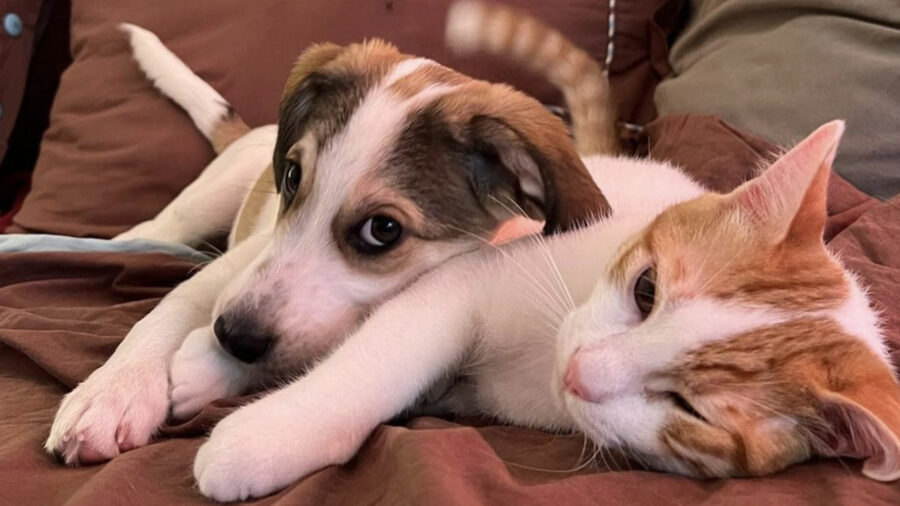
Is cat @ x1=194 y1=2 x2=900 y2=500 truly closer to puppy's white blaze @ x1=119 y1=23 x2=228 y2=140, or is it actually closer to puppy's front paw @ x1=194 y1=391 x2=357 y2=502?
puppy's front paw @ x1=194 y1=391 x2=357 y2=502

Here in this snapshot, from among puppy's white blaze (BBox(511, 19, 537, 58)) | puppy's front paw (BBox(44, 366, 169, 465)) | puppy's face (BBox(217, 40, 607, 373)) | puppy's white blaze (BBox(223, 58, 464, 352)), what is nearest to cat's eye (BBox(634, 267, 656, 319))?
puppy's face (BBox(217, 40, 607, 373))

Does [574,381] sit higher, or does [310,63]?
[310,63]

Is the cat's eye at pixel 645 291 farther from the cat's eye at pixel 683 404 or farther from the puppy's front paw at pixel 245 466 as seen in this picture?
the puppy's front paw at pixel 245 466

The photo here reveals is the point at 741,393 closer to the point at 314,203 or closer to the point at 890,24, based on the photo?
the point at 314,203

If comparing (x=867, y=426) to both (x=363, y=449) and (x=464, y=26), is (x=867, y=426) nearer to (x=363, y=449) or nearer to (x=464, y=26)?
(x=363, y=449)

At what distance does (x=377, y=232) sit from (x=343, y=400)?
14.3 inches

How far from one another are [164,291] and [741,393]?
48.2 inches

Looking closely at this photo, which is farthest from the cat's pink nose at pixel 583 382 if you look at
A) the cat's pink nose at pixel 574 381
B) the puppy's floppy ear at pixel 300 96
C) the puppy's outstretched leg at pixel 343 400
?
the puppy's floppy ear at pixel 300 96

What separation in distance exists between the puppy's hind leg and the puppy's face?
25.7 inches

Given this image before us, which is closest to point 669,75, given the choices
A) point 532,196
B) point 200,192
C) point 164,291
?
point 532,196

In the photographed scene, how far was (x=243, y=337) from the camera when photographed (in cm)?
125

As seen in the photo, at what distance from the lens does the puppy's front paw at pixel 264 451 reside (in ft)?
3.22

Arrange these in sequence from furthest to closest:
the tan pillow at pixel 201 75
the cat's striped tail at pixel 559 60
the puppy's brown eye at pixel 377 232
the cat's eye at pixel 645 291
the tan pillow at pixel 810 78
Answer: the tan pillow at pixel 201 75 < the cat's striped tail at pixel 559 60 < the tan pillow at pixel 810 78 < the puppy's brown eye at pixel 377 232 < the cat's eye at pixel 645 291

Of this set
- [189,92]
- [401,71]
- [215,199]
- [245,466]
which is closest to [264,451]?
[245,466]
